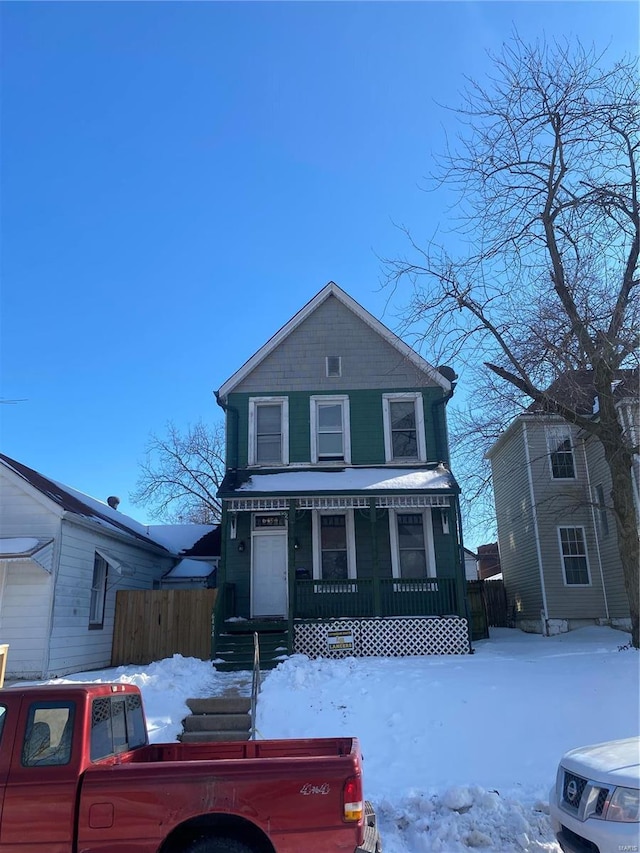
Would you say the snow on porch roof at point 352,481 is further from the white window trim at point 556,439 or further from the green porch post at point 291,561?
the white window trim at point 556,439

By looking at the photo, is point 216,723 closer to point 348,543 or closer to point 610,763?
point 610,763

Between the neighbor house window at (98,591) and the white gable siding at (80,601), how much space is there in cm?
19

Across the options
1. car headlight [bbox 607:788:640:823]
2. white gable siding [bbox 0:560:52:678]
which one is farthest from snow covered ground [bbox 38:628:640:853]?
car headlight [bbox 607:788:640:823]

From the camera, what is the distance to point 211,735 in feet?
30.1

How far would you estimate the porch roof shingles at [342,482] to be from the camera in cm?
1602

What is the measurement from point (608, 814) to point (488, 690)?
641 cm

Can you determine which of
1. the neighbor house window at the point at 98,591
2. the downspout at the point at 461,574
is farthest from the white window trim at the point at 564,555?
the neighbor house window at the point at 98,591

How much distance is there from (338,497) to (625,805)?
11.9 m

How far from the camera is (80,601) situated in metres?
14.8

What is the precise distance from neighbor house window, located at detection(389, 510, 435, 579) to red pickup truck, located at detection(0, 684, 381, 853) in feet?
43.5

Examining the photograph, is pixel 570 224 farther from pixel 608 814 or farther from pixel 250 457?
pixel 608 814

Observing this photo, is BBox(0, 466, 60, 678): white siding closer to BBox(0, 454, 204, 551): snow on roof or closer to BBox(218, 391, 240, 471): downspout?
BBox(0, 454, 204, 551): snow on roof

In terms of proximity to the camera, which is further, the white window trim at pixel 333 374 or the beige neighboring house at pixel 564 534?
the beige neighboring house at pixel 564 534

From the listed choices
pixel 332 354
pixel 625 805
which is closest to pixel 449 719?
pixel 625 805
